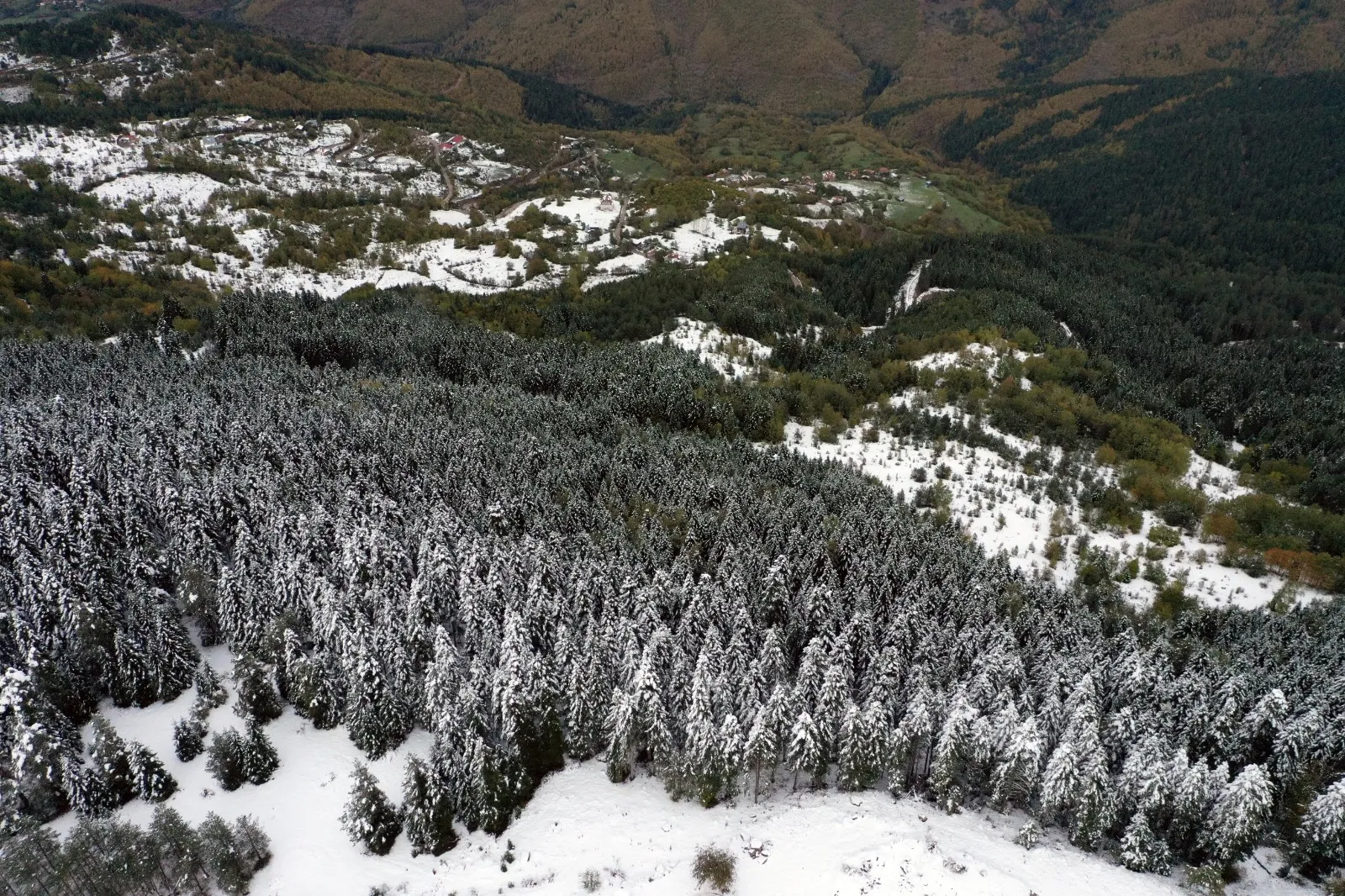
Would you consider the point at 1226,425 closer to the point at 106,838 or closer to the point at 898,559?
the point at 898,559

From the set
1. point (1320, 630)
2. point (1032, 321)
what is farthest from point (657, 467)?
point (1032, 321)

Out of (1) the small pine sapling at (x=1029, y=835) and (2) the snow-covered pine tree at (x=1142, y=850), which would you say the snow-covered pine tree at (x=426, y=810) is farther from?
(2) the snow-covered pine tree at (x=1142, y=850)

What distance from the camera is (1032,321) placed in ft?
483

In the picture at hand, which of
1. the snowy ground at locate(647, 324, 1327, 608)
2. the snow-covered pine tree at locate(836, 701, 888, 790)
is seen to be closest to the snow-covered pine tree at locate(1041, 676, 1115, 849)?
the snow-covered pine tree at locate(836, 701, 888, 790)

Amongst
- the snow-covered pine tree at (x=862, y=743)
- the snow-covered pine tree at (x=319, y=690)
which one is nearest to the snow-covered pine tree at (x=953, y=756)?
the snow-covered pine tree at (x=862, y=743)

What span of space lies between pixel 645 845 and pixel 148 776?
117 feet

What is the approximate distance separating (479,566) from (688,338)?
89580 mm

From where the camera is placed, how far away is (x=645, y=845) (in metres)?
44.7

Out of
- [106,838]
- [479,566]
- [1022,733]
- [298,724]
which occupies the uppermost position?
[1022,733]

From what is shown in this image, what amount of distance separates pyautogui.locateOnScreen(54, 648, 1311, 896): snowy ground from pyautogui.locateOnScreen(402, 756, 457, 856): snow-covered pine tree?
3.66 ft

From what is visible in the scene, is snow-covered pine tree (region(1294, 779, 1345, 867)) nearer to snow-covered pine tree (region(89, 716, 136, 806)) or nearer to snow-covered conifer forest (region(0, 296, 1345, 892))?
snow-covered conifer forest (region(0, 296, 1345, 892))

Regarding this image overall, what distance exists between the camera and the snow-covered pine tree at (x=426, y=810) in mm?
43875

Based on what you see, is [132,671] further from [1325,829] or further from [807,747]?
[1325,829]

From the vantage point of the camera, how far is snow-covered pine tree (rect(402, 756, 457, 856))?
43875 mm
